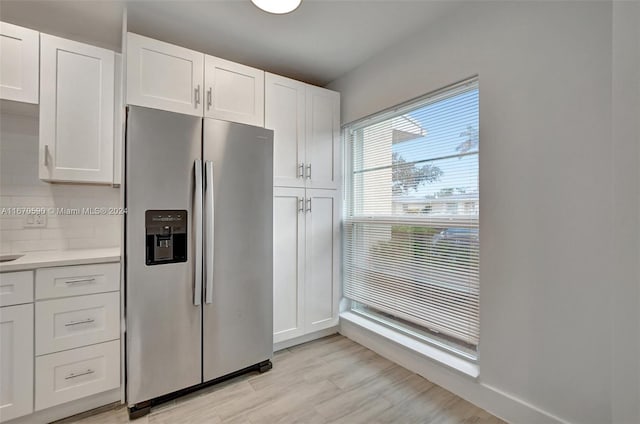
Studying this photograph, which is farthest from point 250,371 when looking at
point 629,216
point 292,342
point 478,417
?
point 629,216

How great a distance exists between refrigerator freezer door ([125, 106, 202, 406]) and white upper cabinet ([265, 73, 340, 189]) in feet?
2.35

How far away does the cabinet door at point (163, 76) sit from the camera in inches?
71.8

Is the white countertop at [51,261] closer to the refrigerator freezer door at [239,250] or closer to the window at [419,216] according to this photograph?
the refrigerator freezer door at [239,250]

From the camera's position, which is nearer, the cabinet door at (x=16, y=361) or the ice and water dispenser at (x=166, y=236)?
the cabinet door at (x=16, y=361)

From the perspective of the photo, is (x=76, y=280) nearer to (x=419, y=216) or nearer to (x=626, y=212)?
(x=419, y=216)

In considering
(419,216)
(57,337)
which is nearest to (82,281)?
(57,337)

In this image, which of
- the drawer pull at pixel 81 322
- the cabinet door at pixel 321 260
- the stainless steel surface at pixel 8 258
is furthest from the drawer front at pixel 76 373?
the cabinet door at pixel 321 260

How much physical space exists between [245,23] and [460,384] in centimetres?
286

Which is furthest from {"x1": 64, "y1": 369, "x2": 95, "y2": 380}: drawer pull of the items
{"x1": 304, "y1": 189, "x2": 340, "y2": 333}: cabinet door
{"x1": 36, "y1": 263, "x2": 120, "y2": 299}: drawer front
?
{"x1": 304, "y1": 189, "x2": 340, "y2": 333}: cabinet door

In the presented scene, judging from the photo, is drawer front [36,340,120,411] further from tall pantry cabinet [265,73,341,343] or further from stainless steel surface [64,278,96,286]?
tall pantry cabinet [265,73,341,343]

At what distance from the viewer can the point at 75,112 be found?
6.05ft

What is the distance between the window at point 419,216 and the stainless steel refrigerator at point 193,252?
0.97 m

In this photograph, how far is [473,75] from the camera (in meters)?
1.84

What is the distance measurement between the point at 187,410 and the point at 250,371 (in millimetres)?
499
